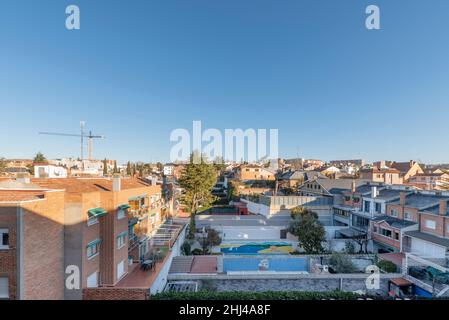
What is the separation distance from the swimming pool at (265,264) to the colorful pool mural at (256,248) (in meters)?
3.32

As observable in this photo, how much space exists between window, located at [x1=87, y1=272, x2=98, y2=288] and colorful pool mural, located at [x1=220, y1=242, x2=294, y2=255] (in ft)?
35.4

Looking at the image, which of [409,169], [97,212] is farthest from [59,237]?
[409,169]

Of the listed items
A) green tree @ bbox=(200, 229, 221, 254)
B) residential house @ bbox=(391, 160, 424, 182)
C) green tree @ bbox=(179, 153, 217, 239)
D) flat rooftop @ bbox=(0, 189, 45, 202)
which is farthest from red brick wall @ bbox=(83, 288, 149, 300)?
residential house @ bbox=(391, 160, 424, 182)

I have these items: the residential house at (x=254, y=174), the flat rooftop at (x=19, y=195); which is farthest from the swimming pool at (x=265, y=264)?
the residential house at (x=254, y=174)

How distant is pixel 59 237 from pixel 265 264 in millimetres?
11461

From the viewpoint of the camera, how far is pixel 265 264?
567 inches

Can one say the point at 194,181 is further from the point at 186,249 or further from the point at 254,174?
the point at 254,174

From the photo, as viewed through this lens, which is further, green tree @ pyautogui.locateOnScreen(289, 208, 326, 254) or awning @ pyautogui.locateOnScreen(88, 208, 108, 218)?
green tree @ pyautogui.locateOnScreen(289, 208, 326, 254)

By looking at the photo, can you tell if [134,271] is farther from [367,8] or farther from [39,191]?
[367,8]

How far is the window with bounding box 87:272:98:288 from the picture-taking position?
29.3ft

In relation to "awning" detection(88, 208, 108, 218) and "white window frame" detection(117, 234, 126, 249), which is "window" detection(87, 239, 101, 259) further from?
"awning" detection(88, 208, 108, 218)

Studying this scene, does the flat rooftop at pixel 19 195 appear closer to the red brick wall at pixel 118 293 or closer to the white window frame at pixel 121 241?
the red brick wall at pixel 118 293

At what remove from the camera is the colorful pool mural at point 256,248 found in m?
18.6
